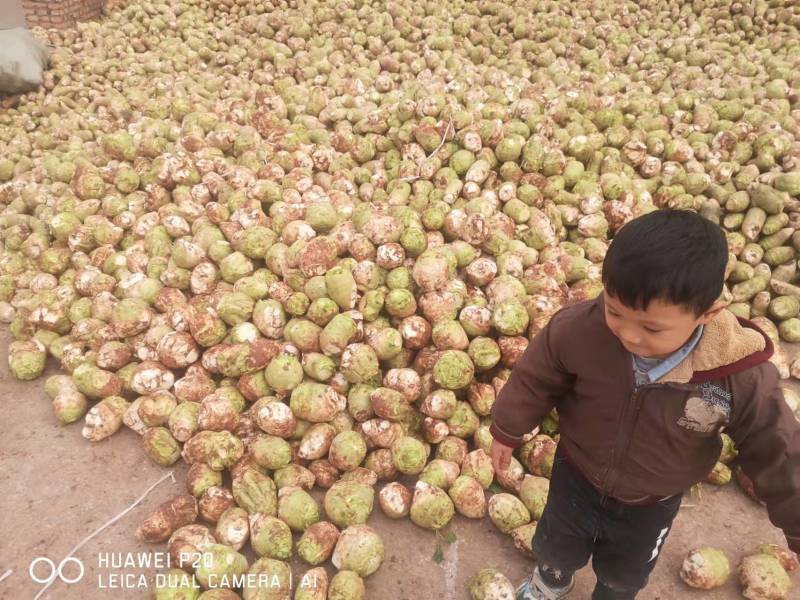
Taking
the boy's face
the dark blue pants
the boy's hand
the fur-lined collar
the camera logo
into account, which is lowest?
the camera logo

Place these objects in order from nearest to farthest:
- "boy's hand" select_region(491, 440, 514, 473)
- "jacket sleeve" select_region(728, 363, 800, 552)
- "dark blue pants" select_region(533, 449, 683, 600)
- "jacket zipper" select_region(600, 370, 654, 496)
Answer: "jacket sleeve" select_region(728, 363, 800, 552) → "jacket zipper" select_region(600, 370, 654, 496) → "dark blue pants" select_region(533, 449, 683, 600) → "boy's hand" select_region(491, 440, 514, 473)

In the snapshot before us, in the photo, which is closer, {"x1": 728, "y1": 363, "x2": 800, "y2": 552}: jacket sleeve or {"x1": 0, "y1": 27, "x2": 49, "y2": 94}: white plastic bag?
{"x1": 728, "y1": 363, "x2": 800, "y2": 552}: jacket sleeve

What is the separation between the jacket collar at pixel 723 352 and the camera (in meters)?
1.75

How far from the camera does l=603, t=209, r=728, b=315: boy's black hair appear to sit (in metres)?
1.52

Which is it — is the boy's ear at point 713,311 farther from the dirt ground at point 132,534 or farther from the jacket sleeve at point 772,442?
the dirt ground at point 132,534

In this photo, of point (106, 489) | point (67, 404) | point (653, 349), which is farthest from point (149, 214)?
point (653, 349)

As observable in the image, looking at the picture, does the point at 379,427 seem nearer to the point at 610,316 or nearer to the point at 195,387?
the point at 195,387

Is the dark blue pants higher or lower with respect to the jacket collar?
lower

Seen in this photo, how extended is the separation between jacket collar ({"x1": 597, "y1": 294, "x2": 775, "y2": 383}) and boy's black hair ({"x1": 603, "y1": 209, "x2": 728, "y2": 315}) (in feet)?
0.88

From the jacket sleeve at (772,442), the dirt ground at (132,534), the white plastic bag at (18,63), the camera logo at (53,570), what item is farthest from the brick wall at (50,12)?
the jacket sleeve at (772,442)

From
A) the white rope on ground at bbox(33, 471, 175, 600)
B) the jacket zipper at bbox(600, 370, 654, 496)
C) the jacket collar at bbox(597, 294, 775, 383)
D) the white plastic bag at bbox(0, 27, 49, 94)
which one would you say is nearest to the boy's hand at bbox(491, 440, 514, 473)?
the jacket zipper at bbox(600, 370, 654, 496)

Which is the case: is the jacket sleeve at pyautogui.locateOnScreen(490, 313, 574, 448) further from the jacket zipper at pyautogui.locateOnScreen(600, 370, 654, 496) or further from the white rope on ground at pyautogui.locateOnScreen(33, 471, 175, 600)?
the white rope on ground at pyautogui.locateOnScreen(33, 471, 175, 600)

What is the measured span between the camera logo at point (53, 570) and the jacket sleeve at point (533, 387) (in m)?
2.67

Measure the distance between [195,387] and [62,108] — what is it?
19.3ft
